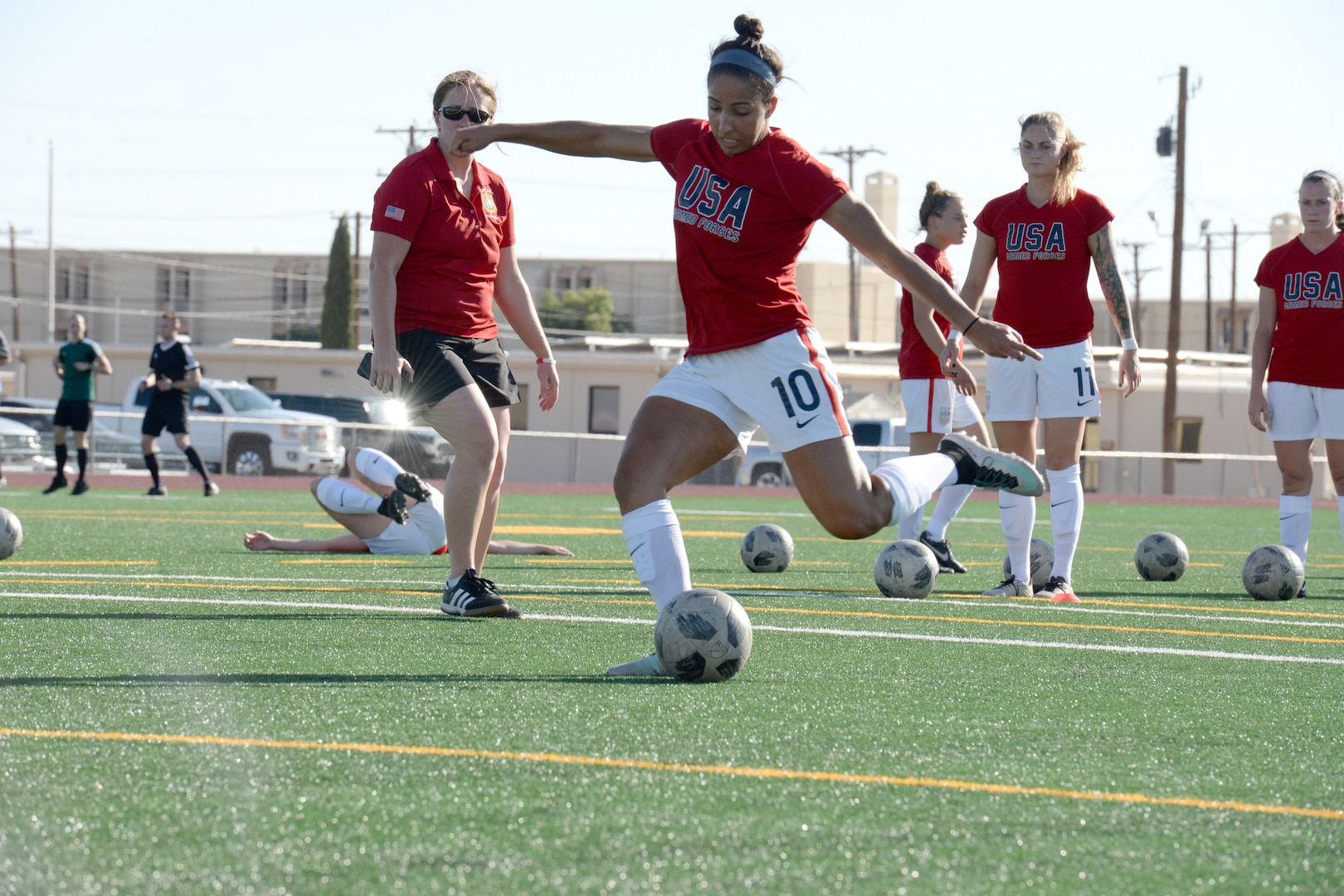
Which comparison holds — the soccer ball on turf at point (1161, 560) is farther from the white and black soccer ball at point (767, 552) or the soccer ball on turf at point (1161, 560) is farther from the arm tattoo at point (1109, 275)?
the white and black soccer ball at point (767, 552)

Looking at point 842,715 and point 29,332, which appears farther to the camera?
point 29,332

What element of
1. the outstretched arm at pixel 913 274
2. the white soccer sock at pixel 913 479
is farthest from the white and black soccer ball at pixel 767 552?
the outstretched arm at pixel 913 274

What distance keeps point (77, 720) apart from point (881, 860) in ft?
7.11

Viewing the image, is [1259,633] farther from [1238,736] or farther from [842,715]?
[842,715]

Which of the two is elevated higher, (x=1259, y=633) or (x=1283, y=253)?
(x=1283, y=253)

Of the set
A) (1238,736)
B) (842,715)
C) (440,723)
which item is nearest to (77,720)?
(440,723)

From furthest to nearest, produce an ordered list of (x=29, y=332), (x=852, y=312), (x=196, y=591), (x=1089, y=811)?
(x=29, y=332) < (x=852, y=312) < (x=196, y=591) < (x=1089, y=811)

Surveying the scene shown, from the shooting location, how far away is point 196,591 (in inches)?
282

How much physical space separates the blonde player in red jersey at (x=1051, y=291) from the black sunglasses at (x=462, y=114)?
265cm

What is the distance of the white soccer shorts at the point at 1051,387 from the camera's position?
7785 millimetres

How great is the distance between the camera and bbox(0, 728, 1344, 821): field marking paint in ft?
10.3

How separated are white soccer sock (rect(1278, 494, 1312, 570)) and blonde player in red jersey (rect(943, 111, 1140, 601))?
1.90 m

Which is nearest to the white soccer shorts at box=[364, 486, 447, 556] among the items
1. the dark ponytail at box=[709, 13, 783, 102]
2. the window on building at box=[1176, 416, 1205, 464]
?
the dark ponytail at box=[709, 13, 783, 102]

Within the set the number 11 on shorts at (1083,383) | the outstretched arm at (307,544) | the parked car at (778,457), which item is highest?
the number 11 on shorts at (1083,383)
